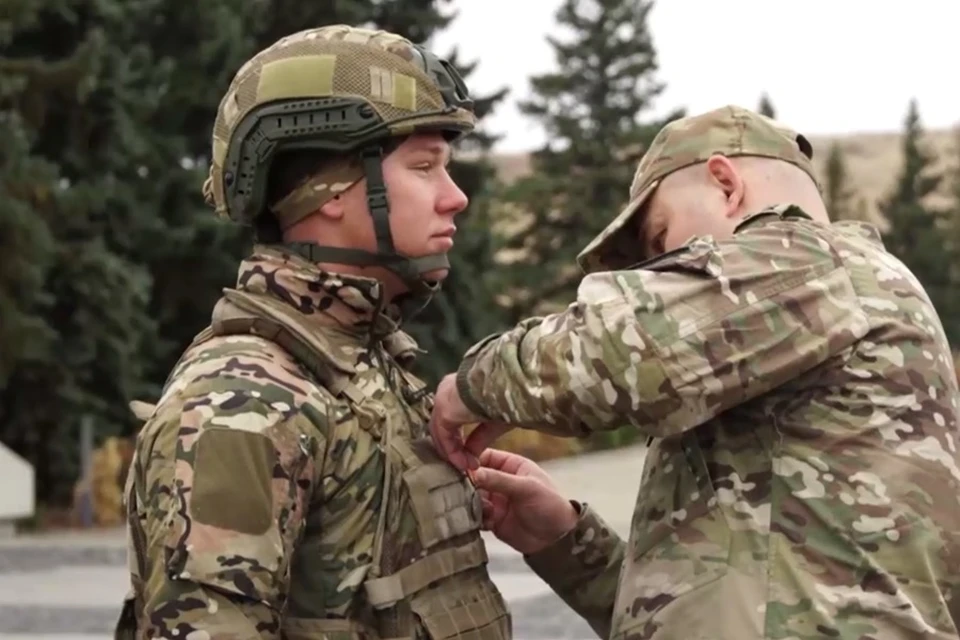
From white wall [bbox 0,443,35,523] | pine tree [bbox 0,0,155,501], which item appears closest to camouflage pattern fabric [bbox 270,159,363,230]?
white wall [bbox 0,443,35,523]

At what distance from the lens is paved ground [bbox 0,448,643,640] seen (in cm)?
1011

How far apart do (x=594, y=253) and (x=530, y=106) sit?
36836mm

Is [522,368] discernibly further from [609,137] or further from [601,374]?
[609,137]

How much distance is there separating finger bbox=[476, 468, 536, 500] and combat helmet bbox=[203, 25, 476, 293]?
420mm

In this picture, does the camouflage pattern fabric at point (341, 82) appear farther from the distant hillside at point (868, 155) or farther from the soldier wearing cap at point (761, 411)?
the distant hillside at point (868, 155)

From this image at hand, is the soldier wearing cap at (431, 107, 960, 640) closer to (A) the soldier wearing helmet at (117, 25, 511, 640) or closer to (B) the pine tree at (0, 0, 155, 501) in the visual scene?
(A) the soldier wearing helmet at (117, 25, 511, 640)

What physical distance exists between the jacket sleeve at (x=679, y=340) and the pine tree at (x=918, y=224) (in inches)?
1708

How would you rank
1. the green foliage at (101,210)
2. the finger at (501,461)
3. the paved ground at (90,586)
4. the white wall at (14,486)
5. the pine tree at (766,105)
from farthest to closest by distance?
1. the pine tree at (766,105)
2. the green foliage at (101,210)
3. the white wall at (14,486)
4. the paved ground at (90,586)
5. the finger at (501,461)

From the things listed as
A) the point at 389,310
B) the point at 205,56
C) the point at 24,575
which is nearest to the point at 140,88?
the point at 205,56

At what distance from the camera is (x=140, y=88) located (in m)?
18.5

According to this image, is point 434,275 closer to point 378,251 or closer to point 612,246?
point 378,251

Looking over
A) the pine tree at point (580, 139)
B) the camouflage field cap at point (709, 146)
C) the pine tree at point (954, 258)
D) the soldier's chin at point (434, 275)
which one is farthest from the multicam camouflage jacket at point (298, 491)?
the pine tree at point (954, 258)

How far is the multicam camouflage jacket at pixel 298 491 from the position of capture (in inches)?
104

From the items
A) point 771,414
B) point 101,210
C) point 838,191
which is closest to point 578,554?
point 771,414
